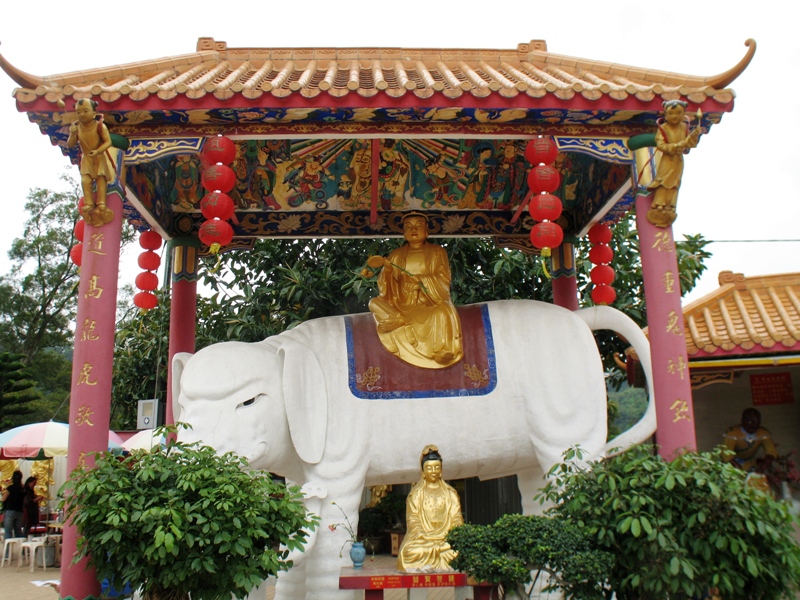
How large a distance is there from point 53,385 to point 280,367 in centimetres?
2811

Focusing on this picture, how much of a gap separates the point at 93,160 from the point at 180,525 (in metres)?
3.09

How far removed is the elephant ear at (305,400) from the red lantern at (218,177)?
5.02ft

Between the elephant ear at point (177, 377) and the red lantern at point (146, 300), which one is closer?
the elephant ear at point (177, 377)

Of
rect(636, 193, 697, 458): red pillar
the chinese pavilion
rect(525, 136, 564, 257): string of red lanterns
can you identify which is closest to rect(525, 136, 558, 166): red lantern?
rect(525, 136, 564, 257): string of red lanterns

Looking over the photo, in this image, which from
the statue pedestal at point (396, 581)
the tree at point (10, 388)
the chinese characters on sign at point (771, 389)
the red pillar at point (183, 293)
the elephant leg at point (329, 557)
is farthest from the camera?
the tree at point (10, 388)

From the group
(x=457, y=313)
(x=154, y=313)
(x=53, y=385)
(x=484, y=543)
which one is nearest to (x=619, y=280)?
(x=457, y=313)

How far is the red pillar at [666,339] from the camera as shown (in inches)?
239

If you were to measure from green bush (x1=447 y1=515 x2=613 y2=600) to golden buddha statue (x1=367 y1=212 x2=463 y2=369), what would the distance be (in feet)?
6.96

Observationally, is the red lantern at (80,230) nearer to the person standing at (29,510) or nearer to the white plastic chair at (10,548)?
the white plastic chair at (10,548)

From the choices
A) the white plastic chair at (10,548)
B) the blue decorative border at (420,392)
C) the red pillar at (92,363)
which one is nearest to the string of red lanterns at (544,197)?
the blue decorative border at (420,392)

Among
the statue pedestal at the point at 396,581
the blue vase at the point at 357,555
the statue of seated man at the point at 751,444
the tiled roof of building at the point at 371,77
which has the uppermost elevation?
the tiled roof of building at the point at 371,77

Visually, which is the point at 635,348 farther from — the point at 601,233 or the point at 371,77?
the point at 371,77

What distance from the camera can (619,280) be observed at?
12.2 meters

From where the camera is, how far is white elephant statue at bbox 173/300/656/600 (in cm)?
641
